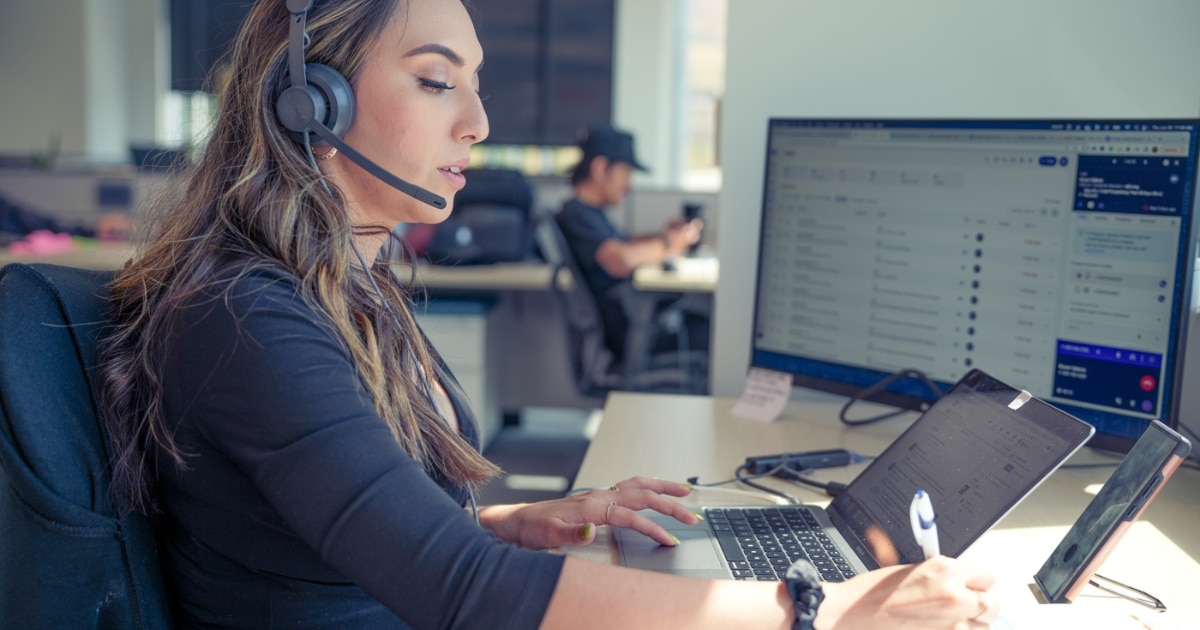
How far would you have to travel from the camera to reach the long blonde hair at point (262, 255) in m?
0.80

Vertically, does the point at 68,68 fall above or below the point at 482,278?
above

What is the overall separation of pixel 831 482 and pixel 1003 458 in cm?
32

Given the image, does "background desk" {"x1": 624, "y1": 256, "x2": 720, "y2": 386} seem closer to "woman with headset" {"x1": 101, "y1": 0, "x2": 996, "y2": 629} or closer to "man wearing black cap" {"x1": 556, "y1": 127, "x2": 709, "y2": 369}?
"man wearing black cap" {"x1": 556, "y1": 127, "x2": 709, "y2": 369}

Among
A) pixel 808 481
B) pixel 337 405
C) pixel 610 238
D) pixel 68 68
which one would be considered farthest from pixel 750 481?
pixel 68 68

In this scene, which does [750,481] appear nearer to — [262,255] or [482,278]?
[262,255]

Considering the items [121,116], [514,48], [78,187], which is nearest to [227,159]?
[78,187]

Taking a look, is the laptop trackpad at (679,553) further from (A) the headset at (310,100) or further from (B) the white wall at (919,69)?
(B) the white wall at (919,69)

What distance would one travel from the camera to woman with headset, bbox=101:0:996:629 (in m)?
0.69

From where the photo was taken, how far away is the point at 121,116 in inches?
263

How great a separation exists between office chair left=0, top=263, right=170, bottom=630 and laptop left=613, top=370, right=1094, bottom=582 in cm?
43

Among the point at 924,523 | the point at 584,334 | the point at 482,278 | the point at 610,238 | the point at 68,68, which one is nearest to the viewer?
the point at 924,523

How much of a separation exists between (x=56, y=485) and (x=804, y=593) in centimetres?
56

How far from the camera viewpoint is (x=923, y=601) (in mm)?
695

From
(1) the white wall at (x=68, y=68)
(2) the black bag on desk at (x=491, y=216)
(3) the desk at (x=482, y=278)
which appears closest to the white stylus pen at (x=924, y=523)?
(3) the desk at (x=482, y=278)
